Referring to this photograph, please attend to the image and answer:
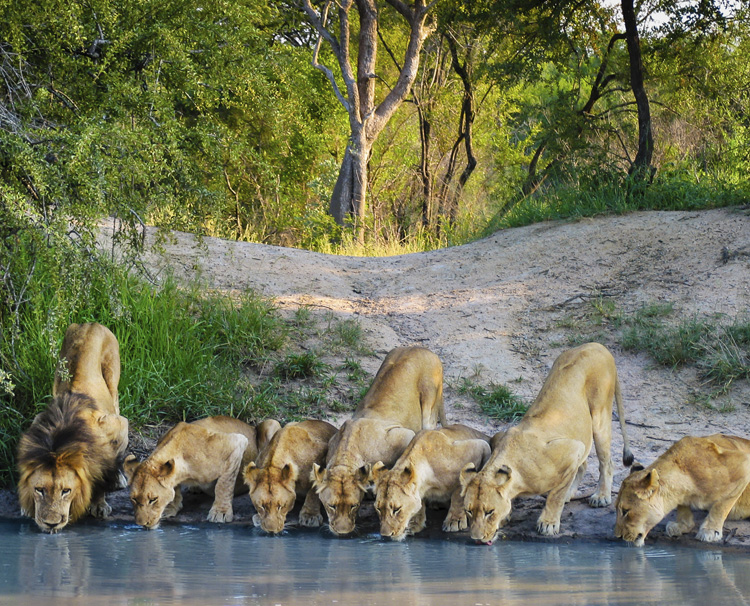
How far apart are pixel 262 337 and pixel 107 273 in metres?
2.44

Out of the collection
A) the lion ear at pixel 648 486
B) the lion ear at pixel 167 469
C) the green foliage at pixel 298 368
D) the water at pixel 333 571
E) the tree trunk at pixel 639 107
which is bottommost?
the water at pixel 333 571

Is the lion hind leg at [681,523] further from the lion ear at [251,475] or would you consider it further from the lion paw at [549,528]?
the lion ear at [251,475]

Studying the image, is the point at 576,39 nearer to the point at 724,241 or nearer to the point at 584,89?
the point at 724,241

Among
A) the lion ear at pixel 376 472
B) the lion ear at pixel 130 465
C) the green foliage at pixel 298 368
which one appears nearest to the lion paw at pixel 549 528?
the lion ear at pixel 376 472

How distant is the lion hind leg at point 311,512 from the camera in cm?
649

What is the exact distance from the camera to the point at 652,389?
28.9 ft

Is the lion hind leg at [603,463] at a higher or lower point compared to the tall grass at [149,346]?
lower

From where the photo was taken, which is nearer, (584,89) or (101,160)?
(101,160)

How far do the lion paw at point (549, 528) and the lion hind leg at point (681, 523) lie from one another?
726mm

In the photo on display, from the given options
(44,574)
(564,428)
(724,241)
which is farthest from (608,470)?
(724,241)

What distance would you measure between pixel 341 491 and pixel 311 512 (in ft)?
1.54

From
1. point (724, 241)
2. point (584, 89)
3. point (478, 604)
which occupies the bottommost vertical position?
point (478, 604)

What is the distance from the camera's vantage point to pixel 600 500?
6.58 metres

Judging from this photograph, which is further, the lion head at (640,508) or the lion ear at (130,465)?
the lion ear at (130,465)
